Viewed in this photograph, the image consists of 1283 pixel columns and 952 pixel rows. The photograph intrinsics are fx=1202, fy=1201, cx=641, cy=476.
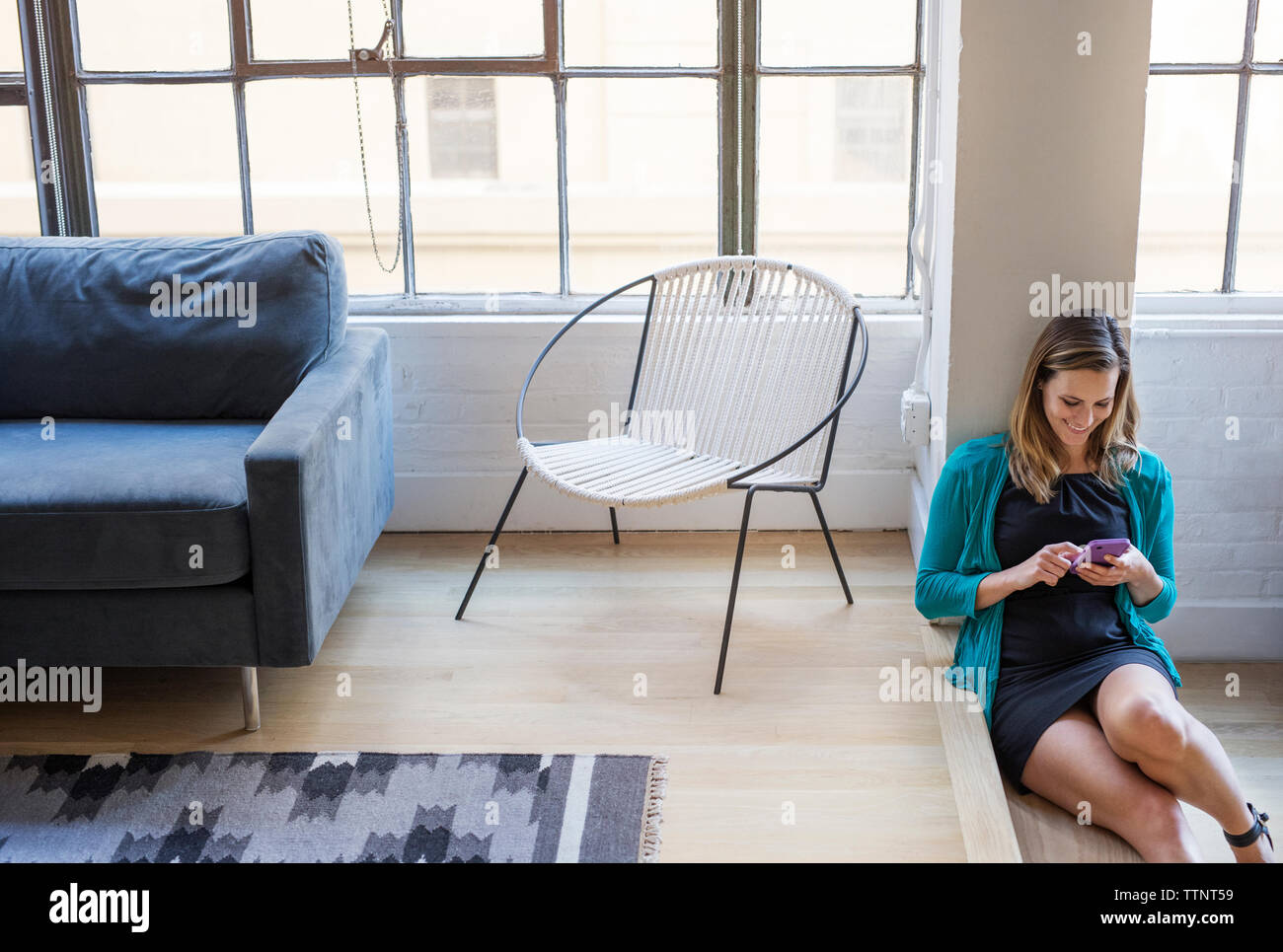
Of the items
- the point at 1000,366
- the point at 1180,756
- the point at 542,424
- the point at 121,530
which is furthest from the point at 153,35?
the point at 1180,756

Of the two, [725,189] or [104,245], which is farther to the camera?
[725,189]

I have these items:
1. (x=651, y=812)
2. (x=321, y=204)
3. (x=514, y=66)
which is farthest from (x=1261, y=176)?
(x=321, y=204)

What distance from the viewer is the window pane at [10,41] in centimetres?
314

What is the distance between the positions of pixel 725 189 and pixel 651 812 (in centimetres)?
181

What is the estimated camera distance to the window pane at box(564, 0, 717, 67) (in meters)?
3.14

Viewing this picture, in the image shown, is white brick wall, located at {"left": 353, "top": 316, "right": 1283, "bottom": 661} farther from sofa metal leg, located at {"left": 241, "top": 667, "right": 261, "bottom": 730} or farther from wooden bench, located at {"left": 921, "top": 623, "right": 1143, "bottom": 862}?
sofa metal leg, located at {"left": 241, "top": 667, "right": 261, "bottom": 730}

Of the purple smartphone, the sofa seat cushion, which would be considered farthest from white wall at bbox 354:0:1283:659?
the sofa seat cushion

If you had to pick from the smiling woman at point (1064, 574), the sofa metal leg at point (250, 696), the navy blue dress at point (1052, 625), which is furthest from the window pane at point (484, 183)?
the navy blue dress at point (1052, 625)

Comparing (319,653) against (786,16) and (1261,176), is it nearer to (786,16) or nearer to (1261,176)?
(786,16)

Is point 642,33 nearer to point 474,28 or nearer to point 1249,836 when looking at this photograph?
point 474,28

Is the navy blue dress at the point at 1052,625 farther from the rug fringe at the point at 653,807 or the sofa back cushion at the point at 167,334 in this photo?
the sofa back cushion at the point at 167,334

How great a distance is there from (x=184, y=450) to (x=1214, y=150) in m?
2.43

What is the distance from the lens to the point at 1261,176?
9.29 ft

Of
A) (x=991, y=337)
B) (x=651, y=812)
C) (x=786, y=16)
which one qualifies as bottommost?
(x=651, y=812)
